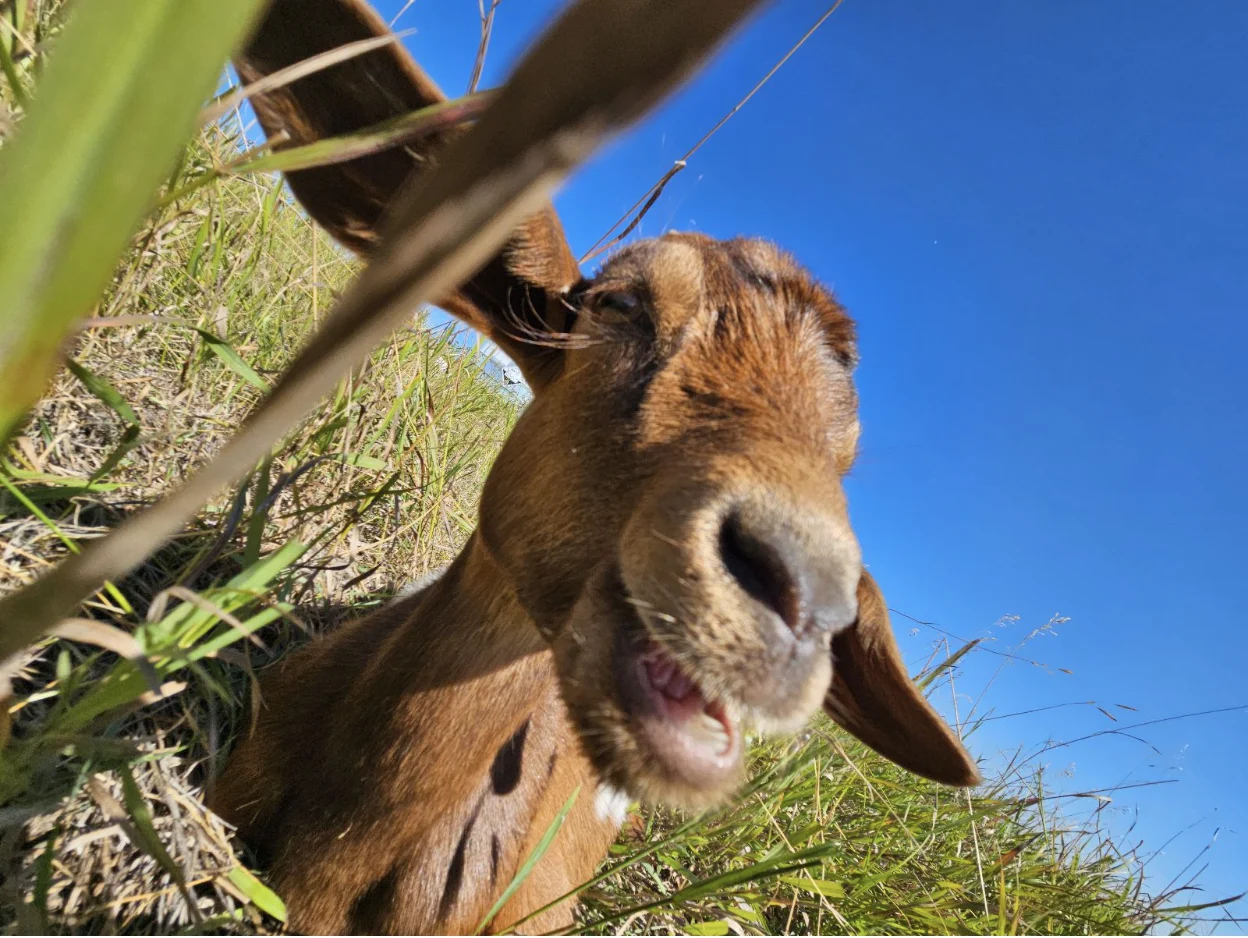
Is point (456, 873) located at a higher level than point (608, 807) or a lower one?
lower

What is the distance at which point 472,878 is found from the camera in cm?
228

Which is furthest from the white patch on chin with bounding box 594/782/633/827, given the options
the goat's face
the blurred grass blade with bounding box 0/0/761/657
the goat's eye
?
the blurred grass blade with bounding box 0/0/761/657

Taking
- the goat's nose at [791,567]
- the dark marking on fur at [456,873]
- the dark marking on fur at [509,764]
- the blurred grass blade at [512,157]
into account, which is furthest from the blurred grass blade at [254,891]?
the blurred grass blade at [512,157]

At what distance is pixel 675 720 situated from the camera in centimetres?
161

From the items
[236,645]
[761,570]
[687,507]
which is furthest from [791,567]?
[236,645]

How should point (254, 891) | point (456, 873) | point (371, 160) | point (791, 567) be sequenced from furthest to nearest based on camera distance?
point (456, 873)
point (371, 160)
point (254, 891)
point (791, 567)

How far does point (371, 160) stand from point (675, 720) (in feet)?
5.64

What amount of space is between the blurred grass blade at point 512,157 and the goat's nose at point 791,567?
1.17m

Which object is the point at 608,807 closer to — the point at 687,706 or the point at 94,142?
the point at 687,706

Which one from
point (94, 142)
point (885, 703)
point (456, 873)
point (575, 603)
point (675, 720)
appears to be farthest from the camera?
point (885, 703)

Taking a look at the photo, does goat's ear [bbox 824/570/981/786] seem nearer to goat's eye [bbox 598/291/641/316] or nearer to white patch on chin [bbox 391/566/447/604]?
goat's eye [bbox 598/291/641/316]

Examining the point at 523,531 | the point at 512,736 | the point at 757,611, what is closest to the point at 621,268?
the point at 523,531

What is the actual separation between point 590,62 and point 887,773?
470 centimetres

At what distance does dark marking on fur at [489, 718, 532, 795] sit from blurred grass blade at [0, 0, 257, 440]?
2283 mm
